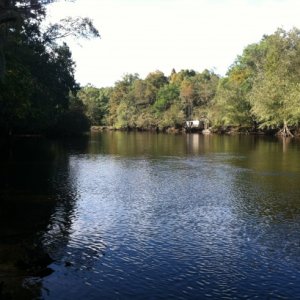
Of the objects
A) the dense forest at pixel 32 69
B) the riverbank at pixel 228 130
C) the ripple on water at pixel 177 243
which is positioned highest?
the dense forest at pixel 32 69

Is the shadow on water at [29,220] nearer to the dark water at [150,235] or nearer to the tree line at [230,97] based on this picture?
the dark water at [150,235]

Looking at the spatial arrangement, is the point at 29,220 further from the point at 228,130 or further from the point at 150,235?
the point at 228,130

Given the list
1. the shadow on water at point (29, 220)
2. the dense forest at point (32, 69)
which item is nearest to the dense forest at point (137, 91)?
the dense forest at point (32, 69)

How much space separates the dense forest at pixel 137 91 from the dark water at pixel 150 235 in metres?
8.99

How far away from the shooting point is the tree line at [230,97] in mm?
89312

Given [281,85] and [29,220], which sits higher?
[281,85]

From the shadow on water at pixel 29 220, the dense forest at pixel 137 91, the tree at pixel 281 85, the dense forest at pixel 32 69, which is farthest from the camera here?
the tree at pixel 281 85

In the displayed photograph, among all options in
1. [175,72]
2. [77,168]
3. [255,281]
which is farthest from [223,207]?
[175,72]

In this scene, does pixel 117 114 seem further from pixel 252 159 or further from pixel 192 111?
pixel 252 159

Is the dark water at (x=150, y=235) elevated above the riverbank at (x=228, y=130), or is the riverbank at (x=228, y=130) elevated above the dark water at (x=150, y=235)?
the riverbank at (x=228, y=130)

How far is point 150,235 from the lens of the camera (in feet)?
57.7

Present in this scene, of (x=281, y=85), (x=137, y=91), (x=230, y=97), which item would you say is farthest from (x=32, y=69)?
(x=137, y=91)

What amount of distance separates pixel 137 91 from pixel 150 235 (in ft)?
516

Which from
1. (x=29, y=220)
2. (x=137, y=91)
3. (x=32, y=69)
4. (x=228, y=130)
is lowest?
(x=29, y=220)
